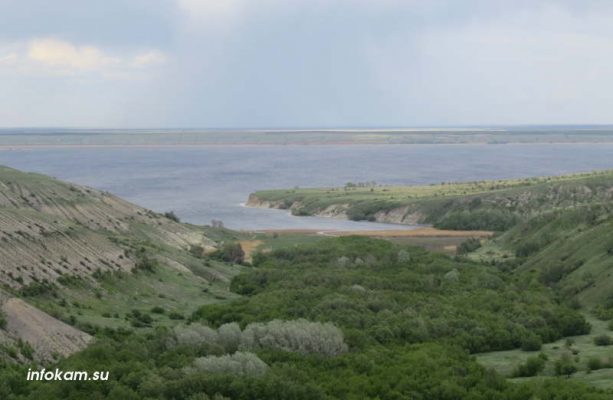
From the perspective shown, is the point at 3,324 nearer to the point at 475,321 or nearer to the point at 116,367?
the point at 116,367

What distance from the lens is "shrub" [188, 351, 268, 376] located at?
37.2 meters

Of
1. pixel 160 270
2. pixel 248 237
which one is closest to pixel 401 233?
pixel 248 237

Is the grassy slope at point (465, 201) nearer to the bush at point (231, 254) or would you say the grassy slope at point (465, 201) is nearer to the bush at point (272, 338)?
the bush at point (231, 254)

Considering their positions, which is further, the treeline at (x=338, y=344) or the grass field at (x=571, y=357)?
the grass field at (x=571, y=357)

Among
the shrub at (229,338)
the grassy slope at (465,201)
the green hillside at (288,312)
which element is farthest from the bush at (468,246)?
the shrub at (229,338)

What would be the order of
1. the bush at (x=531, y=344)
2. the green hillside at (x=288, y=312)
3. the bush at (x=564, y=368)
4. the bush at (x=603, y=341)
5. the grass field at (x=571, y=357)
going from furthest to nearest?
the bush at (x=603, y=341), the bush at (x=531, y=344), the bush at (x=564, y=368), the grass field at (x=571, y=357), the green hillside at (x=288, y=312)

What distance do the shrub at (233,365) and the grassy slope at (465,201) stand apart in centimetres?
9511

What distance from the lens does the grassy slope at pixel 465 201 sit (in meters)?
136

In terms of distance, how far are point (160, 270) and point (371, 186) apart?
387ft

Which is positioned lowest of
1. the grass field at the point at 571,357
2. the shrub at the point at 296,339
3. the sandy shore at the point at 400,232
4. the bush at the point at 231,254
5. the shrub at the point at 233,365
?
the sandy shore at the point at 400,232

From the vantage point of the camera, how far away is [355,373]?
40438 mm

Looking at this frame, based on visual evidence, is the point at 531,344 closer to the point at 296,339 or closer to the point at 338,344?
the point at 338,344

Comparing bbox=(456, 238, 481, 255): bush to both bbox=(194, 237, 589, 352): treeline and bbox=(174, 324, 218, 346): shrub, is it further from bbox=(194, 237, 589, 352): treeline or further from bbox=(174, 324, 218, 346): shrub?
bbox=(174, 324, 218, 346): shrub

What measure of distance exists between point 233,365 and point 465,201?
10982 centimetres
